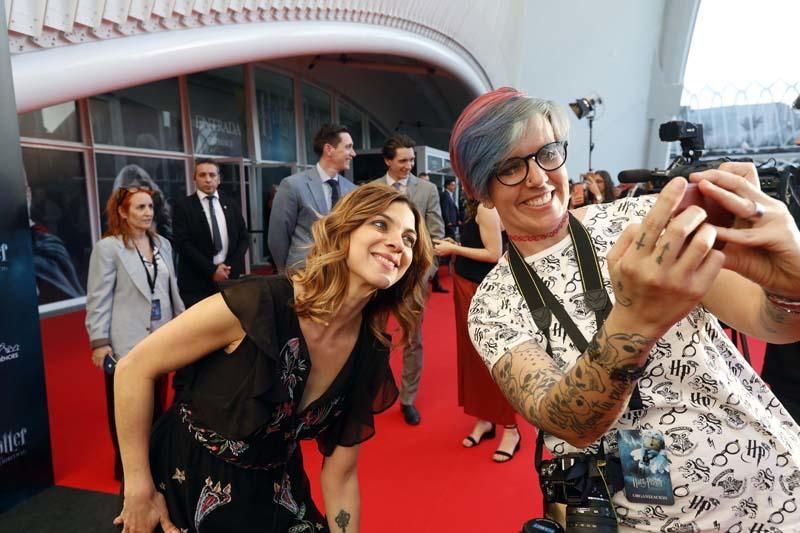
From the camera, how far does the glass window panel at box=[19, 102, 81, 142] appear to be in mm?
6793

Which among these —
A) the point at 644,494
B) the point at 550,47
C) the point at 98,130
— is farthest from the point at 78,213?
the point at 550,47

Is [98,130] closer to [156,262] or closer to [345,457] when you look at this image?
[156,262]

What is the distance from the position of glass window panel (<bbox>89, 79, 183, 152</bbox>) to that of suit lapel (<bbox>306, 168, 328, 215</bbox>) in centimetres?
612

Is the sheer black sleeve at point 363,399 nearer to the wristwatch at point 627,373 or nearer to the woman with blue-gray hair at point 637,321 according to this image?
the woman with blue-gray hair at point 637,321

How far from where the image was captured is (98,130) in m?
7.85

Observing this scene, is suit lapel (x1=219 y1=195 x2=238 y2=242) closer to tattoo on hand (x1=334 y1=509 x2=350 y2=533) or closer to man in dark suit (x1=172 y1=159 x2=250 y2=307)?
man in dark suit (x1=172 y1=159 x2=250 y2=307)

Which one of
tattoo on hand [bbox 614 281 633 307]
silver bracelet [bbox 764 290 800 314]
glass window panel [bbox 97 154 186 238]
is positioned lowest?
silver bracelet [bbox 764 290 800 314]

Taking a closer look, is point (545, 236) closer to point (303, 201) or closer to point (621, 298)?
point (621, 298)

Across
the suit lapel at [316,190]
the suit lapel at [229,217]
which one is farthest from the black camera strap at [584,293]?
the suit lapel at [229,217]

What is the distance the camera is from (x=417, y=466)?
286 cm

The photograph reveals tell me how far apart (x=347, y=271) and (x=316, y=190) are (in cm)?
212

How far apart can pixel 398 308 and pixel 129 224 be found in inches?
74.1

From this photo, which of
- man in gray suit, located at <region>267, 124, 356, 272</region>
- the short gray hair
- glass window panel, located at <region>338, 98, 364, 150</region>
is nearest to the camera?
the short gray hair

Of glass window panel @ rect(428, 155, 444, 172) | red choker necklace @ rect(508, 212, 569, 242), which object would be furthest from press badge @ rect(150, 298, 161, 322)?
glass window panel @ rect(428, 155, 444, 172)
